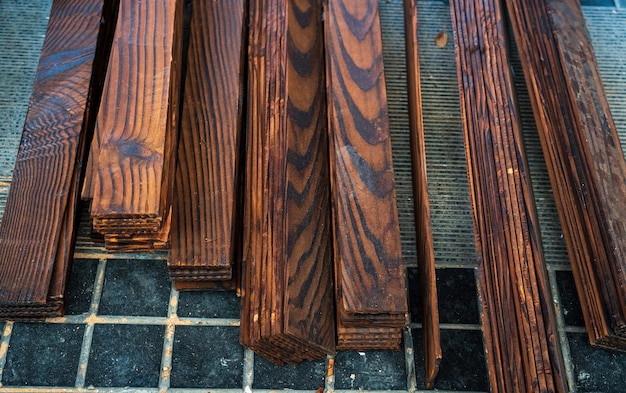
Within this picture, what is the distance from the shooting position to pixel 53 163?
2.68 meters

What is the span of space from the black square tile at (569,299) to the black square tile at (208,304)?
1395mm

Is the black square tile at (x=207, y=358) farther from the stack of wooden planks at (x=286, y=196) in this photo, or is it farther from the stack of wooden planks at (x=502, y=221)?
the stack of wooden planks at (x=502, y=221)

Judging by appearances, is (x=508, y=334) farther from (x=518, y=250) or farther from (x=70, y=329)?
(x=70, y=329)

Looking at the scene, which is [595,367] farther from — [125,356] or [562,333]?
[125,356]

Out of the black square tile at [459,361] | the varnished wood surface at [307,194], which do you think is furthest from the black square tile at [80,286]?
the black square tile at [459,361]

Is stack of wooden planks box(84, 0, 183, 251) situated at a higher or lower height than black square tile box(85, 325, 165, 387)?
higher

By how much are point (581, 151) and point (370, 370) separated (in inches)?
51.7

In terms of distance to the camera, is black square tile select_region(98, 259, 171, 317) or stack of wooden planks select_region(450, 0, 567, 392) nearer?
stack of wooden planks select_region(450, 0, 567, 392)

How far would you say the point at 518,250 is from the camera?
258 cm

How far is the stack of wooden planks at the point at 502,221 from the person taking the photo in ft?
7.98

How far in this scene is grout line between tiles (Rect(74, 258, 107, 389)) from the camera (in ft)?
8.25

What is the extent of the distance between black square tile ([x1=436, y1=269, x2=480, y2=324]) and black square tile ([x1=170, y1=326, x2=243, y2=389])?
2.91 feet

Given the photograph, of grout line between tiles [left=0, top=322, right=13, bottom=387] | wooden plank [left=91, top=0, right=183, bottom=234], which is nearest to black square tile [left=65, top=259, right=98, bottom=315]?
grout line between tiles [left=0, top=322, right=13, bottom=387]

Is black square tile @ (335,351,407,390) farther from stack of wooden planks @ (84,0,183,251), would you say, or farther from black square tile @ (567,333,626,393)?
stack of wooden planks @ (84,0,183,251)
